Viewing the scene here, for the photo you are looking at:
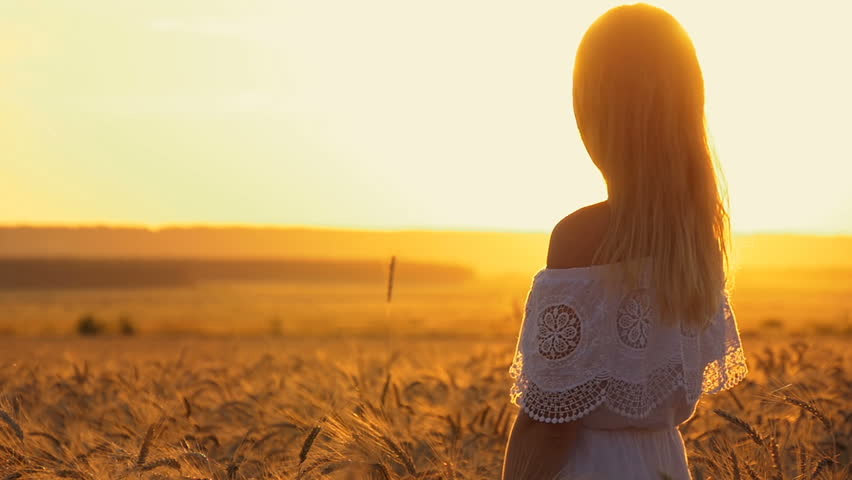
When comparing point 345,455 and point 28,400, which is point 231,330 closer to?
point 28,400

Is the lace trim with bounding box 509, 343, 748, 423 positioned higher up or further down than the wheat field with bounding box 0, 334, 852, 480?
higher up

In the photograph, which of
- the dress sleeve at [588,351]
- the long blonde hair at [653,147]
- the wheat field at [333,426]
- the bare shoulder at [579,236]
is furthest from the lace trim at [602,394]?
the wheat field at [333,426]

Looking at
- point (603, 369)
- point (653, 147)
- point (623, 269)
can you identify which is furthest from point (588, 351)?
point (653, 147)

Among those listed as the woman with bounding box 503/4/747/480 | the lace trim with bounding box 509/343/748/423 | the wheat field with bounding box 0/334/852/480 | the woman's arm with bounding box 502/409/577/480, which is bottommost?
the wheat field with bounding box 0/334/852/480

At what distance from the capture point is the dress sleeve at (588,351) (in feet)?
8.55

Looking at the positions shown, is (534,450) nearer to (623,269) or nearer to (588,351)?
(588,351)

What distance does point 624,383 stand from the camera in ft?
8.72

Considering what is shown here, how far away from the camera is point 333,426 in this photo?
3.02 metres

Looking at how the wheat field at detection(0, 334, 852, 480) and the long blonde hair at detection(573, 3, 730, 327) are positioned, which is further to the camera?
the wheat field at detection(0, 334, 852, 480)

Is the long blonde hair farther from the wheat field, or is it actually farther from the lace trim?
the wheat field

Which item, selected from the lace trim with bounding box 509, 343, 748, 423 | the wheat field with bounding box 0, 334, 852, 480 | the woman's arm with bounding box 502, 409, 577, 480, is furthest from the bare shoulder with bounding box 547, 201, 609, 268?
the wheat field with bounding box 0, 334, 852, 480

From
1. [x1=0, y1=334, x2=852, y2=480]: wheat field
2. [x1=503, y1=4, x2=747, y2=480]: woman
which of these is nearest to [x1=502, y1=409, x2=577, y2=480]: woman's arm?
[x1=503, y1=4, x2=747, y2=480]: woman

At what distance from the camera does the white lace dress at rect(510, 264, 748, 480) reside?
2.61 meters

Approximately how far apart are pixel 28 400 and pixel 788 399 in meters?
4.80
